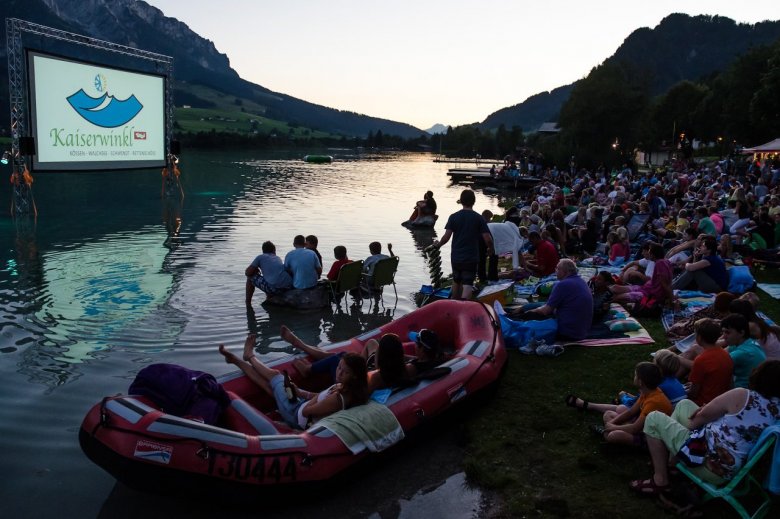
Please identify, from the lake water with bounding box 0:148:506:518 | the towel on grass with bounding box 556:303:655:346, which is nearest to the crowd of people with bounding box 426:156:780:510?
the towel on grass with bounding box 556:303:655:346

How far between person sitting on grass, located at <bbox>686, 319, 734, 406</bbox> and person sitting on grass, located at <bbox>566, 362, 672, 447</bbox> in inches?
12.9

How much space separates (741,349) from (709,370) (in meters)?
0.63

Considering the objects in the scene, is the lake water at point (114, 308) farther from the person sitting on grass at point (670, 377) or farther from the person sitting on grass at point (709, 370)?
the person sitting on grass at point (709, 370)

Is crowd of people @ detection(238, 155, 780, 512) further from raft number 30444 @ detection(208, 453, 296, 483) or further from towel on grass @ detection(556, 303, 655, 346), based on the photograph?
raft number 30444 @ detection(208, 453, 296, 483)

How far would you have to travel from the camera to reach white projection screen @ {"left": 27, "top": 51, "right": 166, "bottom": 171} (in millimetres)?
19109

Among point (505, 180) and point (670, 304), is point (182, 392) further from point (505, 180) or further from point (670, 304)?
point (505, 180)

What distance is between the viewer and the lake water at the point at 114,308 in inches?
209

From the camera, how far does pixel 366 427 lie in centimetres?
484

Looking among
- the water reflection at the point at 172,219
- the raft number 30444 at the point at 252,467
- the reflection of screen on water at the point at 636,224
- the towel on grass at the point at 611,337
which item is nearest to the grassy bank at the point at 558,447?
the towel on grass at the point at 611,337

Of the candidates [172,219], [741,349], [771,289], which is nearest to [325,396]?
[741,349]

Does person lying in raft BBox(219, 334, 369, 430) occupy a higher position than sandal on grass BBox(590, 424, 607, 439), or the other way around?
person lying in raft BBox(219, 334, 369, 430)

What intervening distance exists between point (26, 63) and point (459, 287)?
16631mm

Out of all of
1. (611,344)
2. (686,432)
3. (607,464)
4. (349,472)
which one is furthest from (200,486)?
(611,344)

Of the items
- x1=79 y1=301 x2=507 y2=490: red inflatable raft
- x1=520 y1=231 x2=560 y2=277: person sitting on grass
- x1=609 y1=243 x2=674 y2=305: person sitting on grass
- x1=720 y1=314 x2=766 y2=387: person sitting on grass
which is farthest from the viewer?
x1=520 y1=231 x2=560 y2=277: person sitting on grass
